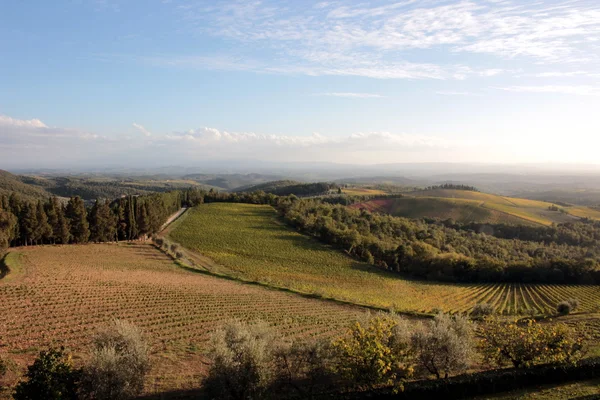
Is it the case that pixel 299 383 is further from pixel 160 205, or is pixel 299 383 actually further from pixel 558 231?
pixel 558 231

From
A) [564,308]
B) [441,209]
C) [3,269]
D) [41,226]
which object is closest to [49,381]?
[3,269]

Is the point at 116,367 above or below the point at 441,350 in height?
above

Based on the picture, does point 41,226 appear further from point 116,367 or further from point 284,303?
point 116,367

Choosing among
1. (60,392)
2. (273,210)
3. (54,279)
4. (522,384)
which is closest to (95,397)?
(60,392)

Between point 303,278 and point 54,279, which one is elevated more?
point 54,279

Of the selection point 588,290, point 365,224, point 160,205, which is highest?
point 160,205

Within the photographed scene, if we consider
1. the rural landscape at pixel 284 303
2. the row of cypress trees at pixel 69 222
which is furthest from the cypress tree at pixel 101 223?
the rural landscape at pixel 284 303
